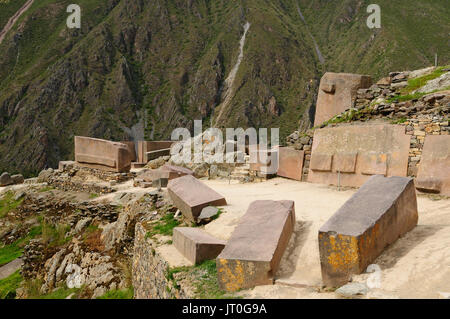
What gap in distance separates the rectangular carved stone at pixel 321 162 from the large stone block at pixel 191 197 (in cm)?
308

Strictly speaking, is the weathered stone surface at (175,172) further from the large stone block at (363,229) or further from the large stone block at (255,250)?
the large stone block at (363,229)

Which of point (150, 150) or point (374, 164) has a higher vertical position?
point (374, 164)

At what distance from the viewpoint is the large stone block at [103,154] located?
13.8m

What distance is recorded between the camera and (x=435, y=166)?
6695mm

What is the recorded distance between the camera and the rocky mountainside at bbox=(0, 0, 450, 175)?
4977 cm

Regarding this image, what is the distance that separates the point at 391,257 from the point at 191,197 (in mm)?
4015

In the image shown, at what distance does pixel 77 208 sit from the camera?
11859mm

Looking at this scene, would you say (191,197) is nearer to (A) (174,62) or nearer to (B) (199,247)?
(B) (199,247)

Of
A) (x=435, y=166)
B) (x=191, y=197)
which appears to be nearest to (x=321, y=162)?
(x=435, y=166)

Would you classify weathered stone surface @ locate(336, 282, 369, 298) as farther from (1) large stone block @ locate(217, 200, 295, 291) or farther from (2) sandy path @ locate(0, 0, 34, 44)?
(2) sandy path @ locate(0, 0, 34, 44)

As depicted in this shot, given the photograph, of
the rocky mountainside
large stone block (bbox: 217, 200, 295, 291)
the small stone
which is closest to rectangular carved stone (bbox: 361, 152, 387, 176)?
large stone block (bbox: 217, 200, 295, 291)

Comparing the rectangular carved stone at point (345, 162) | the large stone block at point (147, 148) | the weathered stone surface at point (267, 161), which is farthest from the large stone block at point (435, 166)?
the large stone block at point (147, 148)

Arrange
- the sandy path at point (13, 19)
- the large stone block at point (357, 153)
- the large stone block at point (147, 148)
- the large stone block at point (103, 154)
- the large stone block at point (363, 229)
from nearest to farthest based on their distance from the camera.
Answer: the large stone block at point (363, 229) → the large stone block at point (357, 153) → the large stone block at point (103, 154) → the large stone block at point (147, 148) → the sandy path at point (13, 19)
